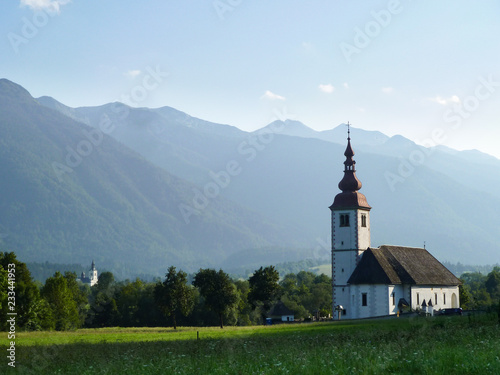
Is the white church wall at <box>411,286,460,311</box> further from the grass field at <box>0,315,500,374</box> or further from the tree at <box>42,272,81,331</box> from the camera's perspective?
the grass field at <box>0,315,500,374</box>

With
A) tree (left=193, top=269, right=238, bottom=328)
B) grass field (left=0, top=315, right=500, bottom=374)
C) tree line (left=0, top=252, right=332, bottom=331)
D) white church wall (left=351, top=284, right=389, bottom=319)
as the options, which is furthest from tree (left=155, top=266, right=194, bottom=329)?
grass field (left=0, top=315, right=500, bottom=374)

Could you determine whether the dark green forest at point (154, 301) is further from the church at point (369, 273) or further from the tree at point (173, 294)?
the church at point (369, 273)

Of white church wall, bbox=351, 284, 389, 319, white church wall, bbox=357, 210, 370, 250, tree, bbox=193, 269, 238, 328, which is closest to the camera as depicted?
white church wall, bbox=351, 284, 389, 319

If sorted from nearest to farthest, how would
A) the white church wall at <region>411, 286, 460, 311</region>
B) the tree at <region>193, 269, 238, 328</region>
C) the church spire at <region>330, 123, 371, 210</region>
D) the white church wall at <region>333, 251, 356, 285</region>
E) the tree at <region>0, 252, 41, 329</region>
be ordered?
the tree at <region>0, 252, 41, 329</region> < the white church wall at <region>411, 286, 460, 311</region> < the tree at <region>193, 269, 238, 328</region> < the white church wall at <region>333, 251, 356, 285</region> < the church spire at <region>330, 123, 371, 210</region>

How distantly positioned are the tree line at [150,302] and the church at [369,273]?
10082mm

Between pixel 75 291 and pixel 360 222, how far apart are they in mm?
59938

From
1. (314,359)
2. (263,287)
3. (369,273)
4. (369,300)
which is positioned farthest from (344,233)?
(314,359)

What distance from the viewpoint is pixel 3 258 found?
73875 millimetres

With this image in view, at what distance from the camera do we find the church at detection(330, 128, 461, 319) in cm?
7981

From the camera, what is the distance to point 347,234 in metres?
85.4

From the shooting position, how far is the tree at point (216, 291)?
83.8m

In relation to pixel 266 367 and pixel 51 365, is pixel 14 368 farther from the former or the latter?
pixel 266 367

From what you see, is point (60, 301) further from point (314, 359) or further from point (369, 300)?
point (314, 359)

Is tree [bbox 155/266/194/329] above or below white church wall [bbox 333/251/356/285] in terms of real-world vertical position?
below
